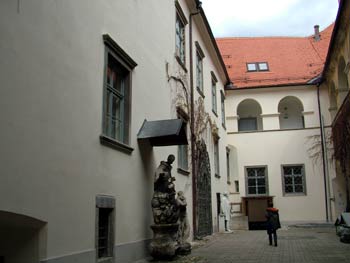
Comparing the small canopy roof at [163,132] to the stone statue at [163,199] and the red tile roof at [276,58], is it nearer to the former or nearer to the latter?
the stone statue at [163,199]

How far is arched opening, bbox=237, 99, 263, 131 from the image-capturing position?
→ 30891 millimetres

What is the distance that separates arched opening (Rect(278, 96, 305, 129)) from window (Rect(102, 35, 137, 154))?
2146 cm

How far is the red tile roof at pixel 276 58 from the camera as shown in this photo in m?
30.1

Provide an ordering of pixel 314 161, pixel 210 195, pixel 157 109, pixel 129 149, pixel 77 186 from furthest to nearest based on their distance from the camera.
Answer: pixel 314 161, pixel 210 195, pixel 157 109, pixel 129 149, pixel 77 186

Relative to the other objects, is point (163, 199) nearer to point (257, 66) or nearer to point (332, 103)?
point (332, 103)

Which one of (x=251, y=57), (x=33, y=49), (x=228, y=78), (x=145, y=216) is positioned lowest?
(x=145, y=216)

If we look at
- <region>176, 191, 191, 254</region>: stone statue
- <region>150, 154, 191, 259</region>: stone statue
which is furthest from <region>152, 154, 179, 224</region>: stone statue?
<region>176, 191, 191, 254</region>: stone statue

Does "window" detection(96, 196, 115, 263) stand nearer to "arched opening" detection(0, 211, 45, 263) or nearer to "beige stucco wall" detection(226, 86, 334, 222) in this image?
"arched opening" detection(0, 211, 45, 263)

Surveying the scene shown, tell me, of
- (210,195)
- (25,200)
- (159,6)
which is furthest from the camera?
(210,195)

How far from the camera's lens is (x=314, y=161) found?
1097 inches

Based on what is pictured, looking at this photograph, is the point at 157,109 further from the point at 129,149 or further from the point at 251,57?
Result: the point at 251,57

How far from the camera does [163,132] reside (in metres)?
10.6

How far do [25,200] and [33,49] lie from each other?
2.00 m

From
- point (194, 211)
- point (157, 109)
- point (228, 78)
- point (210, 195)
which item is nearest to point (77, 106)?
point (157, 109)
